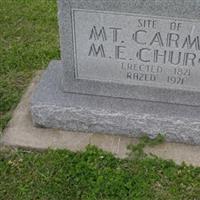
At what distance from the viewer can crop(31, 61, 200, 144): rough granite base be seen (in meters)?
3.06

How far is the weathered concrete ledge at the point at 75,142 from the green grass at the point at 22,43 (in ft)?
0.53

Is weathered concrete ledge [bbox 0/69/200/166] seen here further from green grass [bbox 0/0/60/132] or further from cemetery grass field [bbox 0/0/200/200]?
green grass [bbox 0/0/60/132]

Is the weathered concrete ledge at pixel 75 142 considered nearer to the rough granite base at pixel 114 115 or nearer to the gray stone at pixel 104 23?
the rough granite base at pixel 114 115

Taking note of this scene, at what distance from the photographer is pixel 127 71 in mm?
3119

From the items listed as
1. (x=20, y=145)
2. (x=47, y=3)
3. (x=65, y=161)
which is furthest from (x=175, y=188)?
(x=47, y=3)

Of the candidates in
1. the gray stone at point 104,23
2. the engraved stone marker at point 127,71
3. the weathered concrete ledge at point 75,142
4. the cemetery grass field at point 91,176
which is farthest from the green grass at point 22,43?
the gray stone at point 104,23

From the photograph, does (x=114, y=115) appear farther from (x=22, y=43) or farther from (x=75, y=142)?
(x=22, y=43)

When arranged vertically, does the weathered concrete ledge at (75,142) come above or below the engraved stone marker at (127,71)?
below

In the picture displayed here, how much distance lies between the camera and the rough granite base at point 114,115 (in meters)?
3.06

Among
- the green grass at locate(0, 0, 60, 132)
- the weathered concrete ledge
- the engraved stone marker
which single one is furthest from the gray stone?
the green grass at locate(0, 0, 60, 132)

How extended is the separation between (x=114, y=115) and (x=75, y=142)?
0.34 m

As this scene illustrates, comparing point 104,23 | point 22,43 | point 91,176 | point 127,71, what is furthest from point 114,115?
point 22,43

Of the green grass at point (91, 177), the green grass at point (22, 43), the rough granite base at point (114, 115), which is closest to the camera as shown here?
the green grass at point (91, 177)

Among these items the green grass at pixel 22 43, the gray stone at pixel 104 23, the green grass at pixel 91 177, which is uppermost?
the gray stone at pixel 104 23
